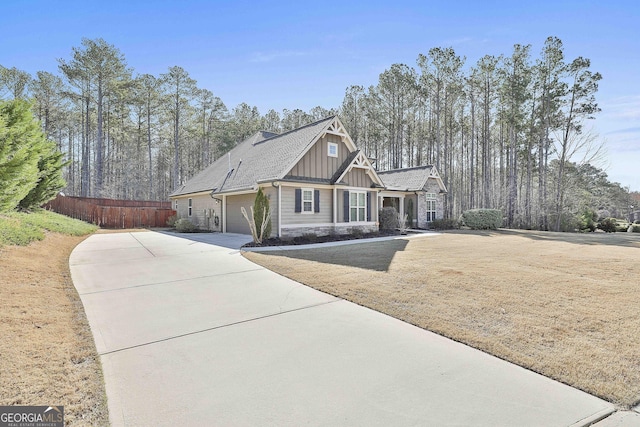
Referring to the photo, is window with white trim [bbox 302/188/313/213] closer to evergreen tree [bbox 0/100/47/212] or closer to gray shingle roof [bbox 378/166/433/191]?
gray shingle roof [bbox 378/166/433/191]

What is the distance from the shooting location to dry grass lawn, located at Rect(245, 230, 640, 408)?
3133 mm

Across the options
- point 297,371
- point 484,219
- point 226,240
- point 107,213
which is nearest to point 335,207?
point 226,240

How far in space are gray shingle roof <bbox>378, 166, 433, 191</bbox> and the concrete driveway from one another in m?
17.9

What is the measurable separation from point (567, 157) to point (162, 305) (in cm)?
3122

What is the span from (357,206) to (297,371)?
13771 mm

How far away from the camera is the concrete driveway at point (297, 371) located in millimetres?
2375

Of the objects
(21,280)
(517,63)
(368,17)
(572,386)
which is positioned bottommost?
(572,386)

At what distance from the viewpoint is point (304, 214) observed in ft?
47.9

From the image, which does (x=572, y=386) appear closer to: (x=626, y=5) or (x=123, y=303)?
(x=123, y=303)

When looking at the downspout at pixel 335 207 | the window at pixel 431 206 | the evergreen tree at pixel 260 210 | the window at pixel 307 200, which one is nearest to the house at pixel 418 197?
the window at pixel 431 206

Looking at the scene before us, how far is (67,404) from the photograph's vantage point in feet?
7.94

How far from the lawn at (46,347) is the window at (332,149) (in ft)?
38.4

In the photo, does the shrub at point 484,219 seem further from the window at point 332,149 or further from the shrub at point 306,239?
the shrub at point 306,239

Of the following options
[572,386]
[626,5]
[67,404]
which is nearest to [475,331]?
[572,386]
